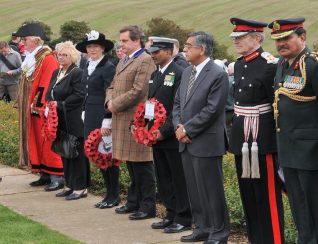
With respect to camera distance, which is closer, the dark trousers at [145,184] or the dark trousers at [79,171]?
the dark trousers at [145,184]

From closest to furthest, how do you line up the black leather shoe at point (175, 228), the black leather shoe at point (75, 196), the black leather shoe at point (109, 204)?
the black leather shoe at point (175, 228) < the black leather shoe at point (109, 204) < the black leather shoe at point (75, 196)

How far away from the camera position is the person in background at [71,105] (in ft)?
31.8

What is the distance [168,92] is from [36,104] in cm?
311

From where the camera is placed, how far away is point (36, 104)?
1043cm

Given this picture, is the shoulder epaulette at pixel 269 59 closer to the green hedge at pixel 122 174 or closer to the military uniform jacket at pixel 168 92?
the military uniform jacket at pixel 168 92

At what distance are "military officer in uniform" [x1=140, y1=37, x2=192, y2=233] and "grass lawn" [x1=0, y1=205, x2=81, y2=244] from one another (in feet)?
3.63

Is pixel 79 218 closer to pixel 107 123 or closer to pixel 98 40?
pixel 107 123

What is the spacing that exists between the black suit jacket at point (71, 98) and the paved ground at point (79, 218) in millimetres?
956

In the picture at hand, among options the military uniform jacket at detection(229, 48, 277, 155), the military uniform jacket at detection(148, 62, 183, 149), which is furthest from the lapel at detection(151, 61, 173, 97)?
the military uniform jacket at detection(229, 48, 277, 155)

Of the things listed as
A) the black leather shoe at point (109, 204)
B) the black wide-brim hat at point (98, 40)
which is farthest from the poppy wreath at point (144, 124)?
the black leather shoe at point (109, 204)

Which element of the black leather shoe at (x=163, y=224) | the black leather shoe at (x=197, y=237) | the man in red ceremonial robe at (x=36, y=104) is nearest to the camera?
the black leather shoe at (x=197, y=237)

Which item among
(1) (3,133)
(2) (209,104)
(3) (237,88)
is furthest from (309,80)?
(1) (3,133)

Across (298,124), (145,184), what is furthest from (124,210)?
(298,124)

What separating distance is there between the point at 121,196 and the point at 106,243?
2379 mm
